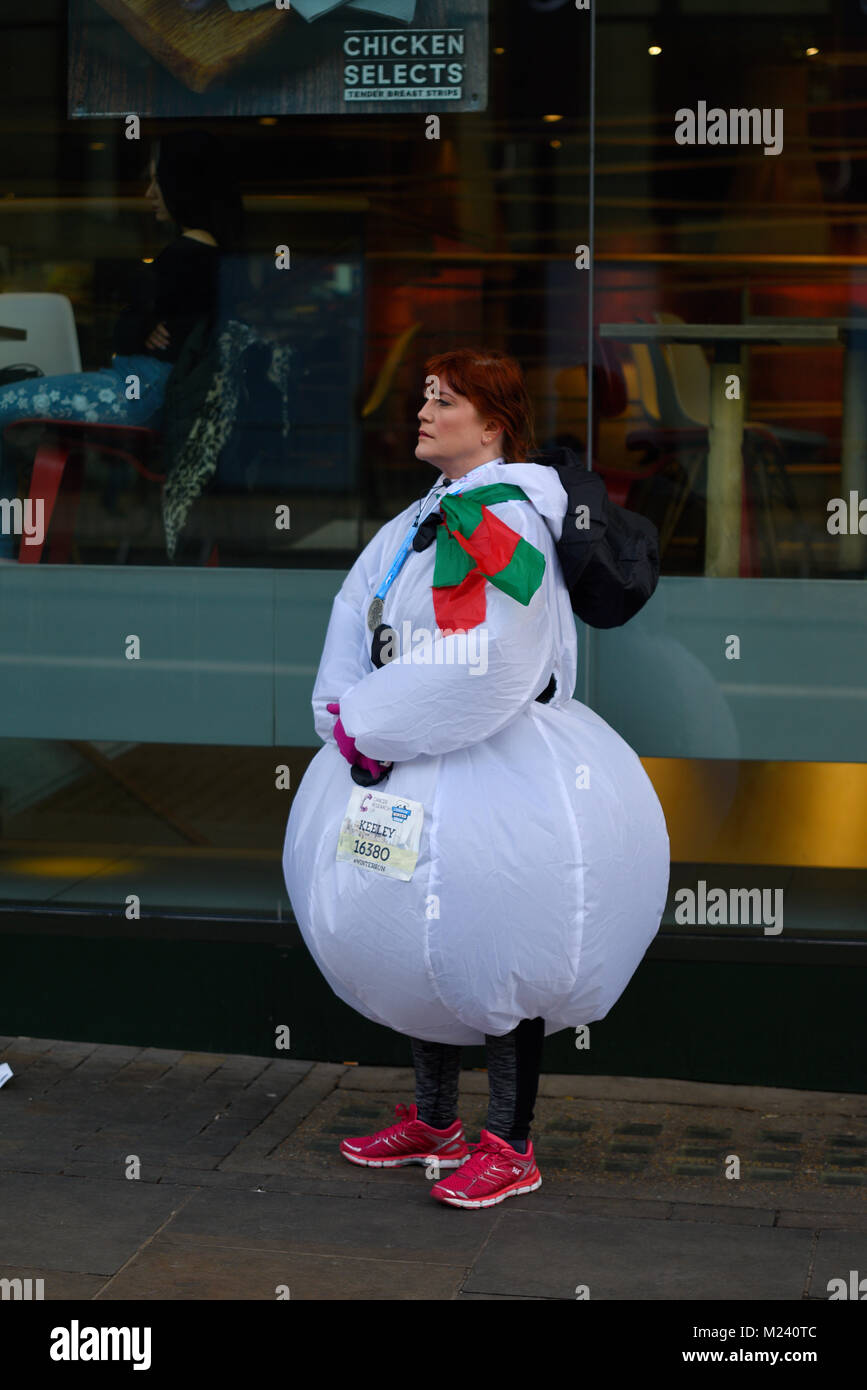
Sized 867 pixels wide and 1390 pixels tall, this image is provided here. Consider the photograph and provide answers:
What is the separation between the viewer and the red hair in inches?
187

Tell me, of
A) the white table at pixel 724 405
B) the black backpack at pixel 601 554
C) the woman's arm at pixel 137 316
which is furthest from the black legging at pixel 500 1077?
the woman's arm at pixel 137 316

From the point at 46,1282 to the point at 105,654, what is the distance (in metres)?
2.37

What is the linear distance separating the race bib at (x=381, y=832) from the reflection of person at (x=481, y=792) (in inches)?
0.8

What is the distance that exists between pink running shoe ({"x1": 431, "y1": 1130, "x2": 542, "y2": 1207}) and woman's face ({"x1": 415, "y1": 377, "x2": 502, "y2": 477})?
171 centimetres

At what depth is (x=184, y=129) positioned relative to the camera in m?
6.08

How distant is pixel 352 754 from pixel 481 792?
13.4 inches

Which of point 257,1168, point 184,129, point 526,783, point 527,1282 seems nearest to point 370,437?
point 184,129

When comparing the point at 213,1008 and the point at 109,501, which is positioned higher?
the point at 109,501

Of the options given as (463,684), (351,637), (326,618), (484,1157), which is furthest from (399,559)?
(484,1157)

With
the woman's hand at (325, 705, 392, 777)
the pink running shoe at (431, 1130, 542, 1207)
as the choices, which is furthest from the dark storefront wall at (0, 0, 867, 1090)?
the woman's hand at (325, 705, 392, 777)

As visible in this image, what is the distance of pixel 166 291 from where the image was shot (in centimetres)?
614

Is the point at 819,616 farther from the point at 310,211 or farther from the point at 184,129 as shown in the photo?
the point at 184,129

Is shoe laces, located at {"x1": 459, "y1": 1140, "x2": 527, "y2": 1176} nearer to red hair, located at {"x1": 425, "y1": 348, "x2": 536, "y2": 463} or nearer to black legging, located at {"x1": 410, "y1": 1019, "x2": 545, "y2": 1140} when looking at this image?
black legging, located at {"x1": 410, "y1": 1019, "x2": 545, "y2": 1140}

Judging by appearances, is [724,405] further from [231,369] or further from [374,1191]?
[374,1191]
